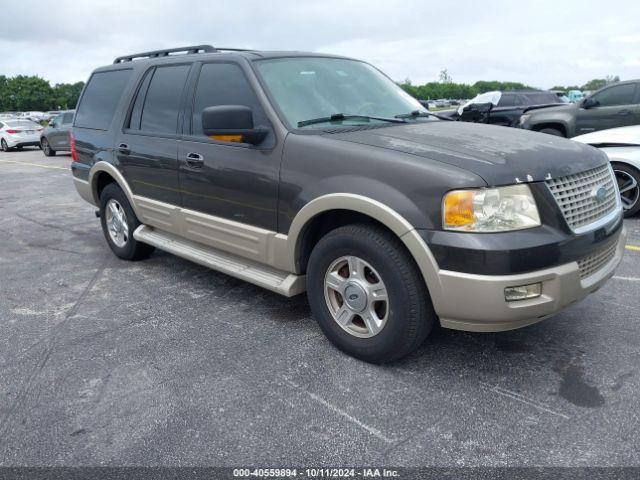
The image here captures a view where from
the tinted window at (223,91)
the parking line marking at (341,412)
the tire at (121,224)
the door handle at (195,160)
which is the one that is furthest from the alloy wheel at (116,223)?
the parking line marking at (341,412)

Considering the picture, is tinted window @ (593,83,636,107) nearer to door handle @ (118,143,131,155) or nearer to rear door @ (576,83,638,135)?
rear door @ (576,83,638,135)

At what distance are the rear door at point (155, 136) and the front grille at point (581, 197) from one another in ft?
9.12

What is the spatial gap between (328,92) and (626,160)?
14.1 ft

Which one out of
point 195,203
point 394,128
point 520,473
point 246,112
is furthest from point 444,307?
point 195,203

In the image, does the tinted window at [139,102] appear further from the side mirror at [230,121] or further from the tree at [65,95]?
the tree at [65,95]

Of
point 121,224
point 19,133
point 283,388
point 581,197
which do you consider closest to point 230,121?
point 283,388

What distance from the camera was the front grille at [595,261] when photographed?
283cm

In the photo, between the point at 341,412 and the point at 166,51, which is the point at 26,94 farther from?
the point at 341,412

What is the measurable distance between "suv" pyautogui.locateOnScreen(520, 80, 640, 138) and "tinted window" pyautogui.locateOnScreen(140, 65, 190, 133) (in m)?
8.52

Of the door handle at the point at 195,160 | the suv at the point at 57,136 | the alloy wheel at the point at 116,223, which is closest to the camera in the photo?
the door handle at the point at 195,160

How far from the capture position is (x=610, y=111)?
9992 mm

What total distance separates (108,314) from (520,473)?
3.09 m

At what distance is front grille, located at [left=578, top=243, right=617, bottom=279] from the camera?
283cm

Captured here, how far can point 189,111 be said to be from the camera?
416 centimetres
